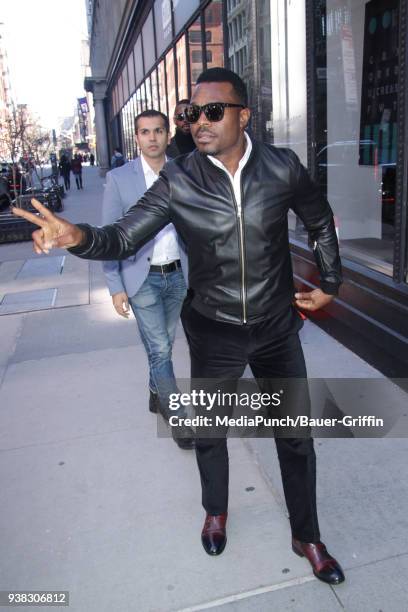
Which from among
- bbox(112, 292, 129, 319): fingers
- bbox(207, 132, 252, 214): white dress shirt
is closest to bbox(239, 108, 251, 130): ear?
bbox(207, 132, 252, 214): white dress shirt

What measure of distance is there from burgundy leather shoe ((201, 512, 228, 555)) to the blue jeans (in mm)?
1242

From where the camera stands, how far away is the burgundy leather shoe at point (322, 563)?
8.63 ft

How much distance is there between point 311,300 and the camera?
2850 millimetres

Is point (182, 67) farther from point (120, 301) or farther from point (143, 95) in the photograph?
point (120, 301)

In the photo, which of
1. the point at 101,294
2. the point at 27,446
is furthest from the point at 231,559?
the point at 101,294

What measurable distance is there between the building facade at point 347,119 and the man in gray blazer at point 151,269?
1.86 metres

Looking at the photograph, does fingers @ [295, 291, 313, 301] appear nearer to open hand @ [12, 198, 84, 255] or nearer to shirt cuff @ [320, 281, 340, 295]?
shirt cuff @ [320, 281, 340, 295]

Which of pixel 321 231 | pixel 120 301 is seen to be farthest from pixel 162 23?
pixel 321 231

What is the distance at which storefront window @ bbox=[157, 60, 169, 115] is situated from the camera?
49.2 feet

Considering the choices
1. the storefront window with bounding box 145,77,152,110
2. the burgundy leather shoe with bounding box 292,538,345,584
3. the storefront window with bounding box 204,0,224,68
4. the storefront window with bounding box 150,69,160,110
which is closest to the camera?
the burgundy leather shoe with bounding box 292,538,345,584

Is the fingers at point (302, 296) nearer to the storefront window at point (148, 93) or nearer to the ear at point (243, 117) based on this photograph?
A: the ear at point (243, 117)

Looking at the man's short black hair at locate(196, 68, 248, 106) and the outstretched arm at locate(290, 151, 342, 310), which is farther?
the outstretched arm at locate(290, 151, 342, 310)

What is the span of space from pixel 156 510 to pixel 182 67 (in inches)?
436

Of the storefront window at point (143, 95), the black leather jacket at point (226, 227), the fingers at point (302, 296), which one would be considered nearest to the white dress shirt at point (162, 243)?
the black leather jacket at point (226, 227)
